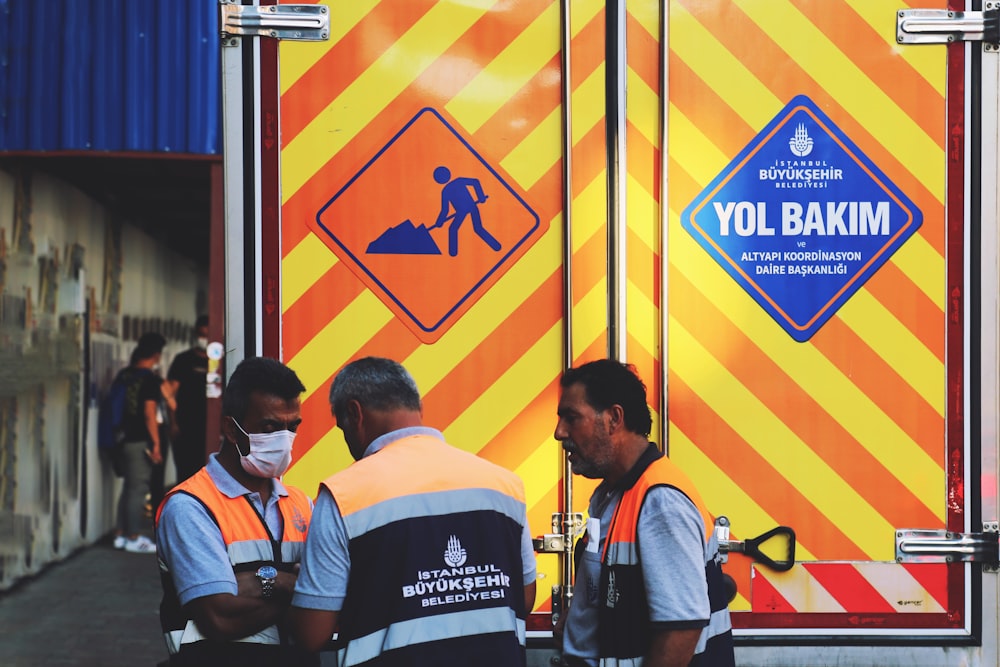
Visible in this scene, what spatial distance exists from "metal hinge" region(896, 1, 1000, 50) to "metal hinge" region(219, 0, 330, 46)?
67.0 inches

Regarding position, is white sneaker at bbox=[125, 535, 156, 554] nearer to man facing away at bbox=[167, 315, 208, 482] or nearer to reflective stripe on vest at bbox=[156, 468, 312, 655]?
man facing away at bbox=[167, 315, 208, 482]

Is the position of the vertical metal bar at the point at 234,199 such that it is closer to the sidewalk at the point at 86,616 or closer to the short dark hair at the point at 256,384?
the short dark hair at the point at 256,384

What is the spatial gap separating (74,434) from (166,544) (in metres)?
Answer: 7.74

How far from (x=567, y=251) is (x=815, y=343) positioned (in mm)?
769

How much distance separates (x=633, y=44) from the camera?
3.38 metres

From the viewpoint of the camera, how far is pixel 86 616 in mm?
8188

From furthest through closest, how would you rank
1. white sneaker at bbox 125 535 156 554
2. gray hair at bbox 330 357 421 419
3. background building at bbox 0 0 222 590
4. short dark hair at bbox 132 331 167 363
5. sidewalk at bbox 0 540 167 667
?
1. white sneaker at bbox 125 535 156 554
2. short dark hair at bbox 132 331 167 363
3. background building at bbox 0 0 222 590
4. sidewalk at bbox 0 540 167 667
5. gray hair at bbox 330 357 421 419

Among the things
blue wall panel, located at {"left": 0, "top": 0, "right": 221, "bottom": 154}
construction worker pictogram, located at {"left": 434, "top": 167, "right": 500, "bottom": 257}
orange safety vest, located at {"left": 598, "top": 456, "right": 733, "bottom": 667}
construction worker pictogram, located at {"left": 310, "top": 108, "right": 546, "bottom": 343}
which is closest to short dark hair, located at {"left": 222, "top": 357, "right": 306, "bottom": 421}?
construction worker pictogram, located at {"left": 310, "top": 108, "right": 546, "bottom": 343}

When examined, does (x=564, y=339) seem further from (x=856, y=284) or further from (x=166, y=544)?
(x=166, y=544)

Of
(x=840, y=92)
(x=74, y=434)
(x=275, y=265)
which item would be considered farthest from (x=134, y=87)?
(x=840, y=92)

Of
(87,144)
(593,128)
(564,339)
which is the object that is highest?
(87,144)

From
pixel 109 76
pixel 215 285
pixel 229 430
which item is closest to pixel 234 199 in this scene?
pixel 229 430

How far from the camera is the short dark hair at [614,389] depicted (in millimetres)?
2865

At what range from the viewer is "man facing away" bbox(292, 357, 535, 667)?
8.41ft
